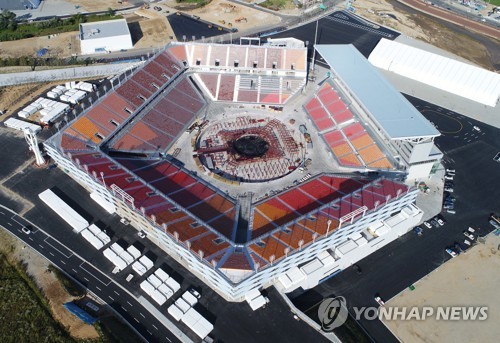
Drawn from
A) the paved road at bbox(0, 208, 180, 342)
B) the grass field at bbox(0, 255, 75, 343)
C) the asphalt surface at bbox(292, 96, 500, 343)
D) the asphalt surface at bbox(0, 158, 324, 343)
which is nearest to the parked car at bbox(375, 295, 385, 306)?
the asphalt surface at bbox(292, 96, 500, 343)

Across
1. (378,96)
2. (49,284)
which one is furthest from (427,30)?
(49,284)

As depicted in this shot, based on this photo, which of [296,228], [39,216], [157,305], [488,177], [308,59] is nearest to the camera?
[157,305]

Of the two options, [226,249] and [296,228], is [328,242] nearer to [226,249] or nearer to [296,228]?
[296,228]

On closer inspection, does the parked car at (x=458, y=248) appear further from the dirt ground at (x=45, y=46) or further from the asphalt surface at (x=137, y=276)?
the dirt ground at (x=45, y=46)

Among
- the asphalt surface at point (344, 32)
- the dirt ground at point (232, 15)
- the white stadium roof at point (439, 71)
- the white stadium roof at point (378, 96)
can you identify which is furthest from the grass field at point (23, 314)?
the white stadium roof at point (439, 71)

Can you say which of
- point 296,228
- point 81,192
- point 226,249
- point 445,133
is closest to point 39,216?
point 81,192

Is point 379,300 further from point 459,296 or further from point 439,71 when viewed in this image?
point 439,71
